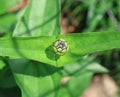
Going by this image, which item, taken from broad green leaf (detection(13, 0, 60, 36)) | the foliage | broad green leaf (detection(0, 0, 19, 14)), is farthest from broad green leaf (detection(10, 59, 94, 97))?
broad green leaf (detection(0, 0, 19, 14))

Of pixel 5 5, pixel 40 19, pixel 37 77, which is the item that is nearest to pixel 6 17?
pixel 5 5

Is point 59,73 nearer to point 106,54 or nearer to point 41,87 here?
point 41,87

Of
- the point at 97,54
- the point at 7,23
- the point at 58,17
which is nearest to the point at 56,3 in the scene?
the point at 58,17

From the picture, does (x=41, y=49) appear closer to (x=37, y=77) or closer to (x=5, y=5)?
(x=37, y=77)

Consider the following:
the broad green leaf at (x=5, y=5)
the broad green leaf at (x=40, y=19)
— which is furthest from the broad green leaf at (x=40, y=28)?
the broad green leaf at (x=5, y=5)

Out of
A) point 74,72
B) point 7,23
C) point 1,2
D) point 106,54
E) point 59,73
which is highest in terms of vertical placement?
point 1,2

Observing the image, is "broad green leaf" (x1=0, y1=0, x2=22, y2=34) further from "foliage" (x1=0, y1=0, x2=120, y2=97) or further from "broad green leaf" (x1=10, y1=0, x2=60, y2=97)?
"broad green leaf" (x1=10, y1=0, x2=60, y2=97)
